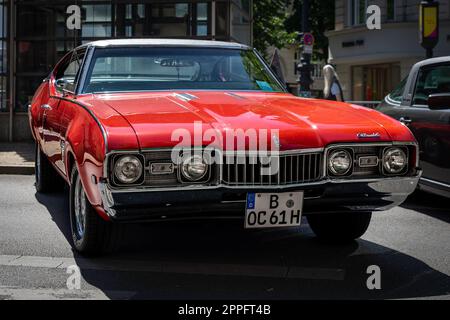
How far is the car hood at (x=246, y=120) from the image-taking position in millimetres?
4465

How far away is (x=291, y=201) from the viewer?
4.56 m

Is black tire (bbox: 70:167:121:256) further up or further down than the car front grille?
further down

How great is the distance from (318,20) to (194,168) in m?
35.9

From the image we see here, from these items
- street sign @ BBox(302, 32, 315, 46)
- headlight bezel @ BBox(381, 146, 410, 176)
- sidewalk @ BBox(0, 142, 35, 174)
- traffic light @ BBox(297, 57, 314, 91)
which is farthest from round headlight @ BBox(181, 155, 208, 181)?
traffic light @ BBox(297, 57, 314, 91)

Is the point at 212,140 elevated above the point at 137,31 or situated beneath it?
situated beneath

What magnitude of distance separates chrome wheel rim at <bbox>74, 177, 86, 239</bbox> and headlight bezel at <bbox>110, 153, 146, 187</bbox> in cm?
83

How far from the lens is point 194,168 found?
14.6 ft

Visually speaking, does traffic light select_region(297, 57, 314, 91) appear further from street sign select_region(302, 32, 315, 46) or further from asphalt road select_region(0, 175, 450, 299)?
asphalt road select_region(0, 175, 450, 299)

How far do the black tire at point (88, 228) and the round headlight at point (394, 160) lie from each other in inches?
70.0

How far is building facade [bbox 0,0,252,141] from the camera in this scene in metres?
14.4
